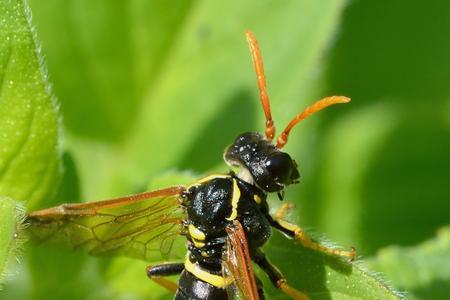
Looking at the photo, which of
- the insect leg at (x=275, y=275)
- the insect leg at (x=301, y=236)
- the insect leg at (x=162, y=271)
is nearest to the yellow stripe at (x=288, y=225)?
the insect leg at (x=301, y=236)

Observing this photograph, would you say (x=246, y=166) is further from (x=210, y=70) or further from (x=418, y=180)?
(x=418, y=180)

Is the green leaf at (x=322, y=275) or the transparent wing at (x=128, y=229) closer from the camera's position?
the green leaf at (x=322, y=275)

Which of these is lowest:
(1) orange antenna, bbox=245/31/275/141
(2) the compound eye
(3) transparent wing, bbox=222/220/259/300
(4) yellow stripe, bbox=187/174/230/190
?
(3) transparent wing, bbox=222/220/259/300

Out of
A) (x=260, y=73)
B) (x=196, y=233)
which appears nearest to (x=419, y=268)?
(x=196, y=233)

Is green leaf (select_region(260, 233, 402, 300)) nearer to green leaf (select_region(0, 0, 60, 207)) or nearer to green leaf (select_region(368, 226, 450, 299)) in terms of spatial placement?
green leaf (select_region(0, 0, 60, 207))

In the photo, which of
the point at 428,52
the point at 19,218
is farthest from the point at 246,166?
the point at 428,52

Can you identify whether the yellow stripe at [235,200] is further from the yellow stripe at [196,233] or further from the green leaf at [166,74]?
the green leaf at [166,74]

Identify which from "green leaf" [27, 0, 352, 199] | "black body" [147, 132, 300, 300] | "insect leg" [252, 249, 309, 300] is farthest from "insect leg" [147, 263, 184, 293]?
"green leaf" [27, 0, 352, 199]

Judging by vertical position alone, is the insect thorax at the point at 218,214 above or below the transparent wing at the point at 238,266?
above

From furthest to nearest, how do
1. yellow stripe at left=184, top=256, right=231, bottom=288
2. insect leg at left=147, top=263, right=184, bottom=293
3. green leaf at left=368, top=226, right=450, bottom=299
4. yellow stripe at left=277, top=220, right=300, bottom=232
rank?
1. green leaf at left=368, top=226, right=450, bottom=299
2. insect leg at left=147, top=263, right=184, bottom=293
3. yellow stripe at left=184, top=256, right=231, bottom=288
4. yellow stripe at left=277, top=220, right=300, bottom=232
